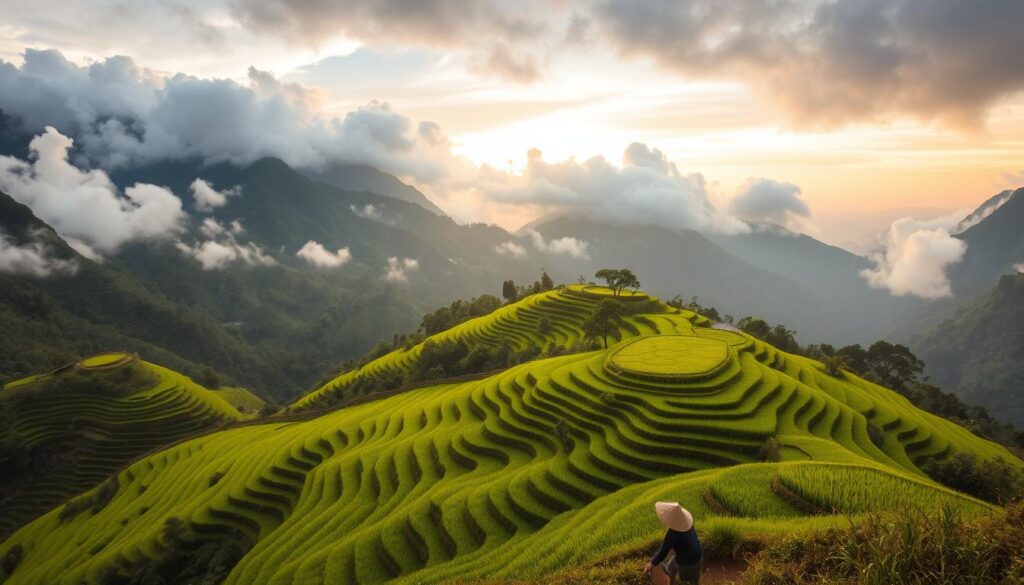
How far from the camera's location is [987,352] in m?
145

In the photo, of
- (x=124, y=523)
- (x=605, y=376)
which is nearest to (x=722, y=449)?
(x=605, y=376)

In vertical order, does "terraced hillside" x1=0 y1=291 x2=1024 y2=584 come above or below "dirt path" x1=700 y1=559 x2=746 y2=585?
below

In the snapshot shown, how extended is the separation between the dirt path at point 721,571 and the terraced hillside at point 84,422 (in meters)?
64.5

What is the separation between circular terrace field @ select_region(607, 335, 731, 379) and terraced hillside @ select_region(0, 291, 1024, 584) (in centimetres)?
16

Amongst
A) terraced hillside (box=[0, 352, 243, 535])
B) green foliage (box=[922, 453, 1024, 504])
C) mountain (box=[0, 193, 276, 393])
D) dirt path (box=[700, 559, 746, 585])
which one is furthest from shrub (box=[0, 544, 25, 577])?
mountain (box=[0, 193, 276, 393])

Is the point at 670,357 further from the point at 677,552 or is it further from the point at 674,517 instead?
the point at 674,517

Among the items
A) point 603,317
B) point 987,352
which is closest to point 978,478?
point 603,317

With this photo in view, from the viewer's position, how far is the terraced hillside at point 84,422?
162 feet

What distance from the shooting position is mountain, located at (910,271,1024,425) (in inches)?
4879

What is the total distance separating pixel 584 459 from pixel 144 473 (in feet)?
146

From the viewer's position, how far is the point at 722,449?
63.6 feet

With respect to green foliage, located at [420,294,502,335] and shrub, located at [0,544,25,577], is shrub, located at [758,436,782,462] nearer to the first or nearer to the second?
shrub, located at [0,544,25,577]

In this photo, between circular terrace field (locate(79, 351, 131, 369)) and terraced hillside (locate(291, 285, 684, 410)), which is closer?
terraced hillside (locate(291, 285, 684, 410))

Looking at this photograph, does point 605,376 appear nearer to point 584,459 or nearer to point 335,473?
point 584,459
